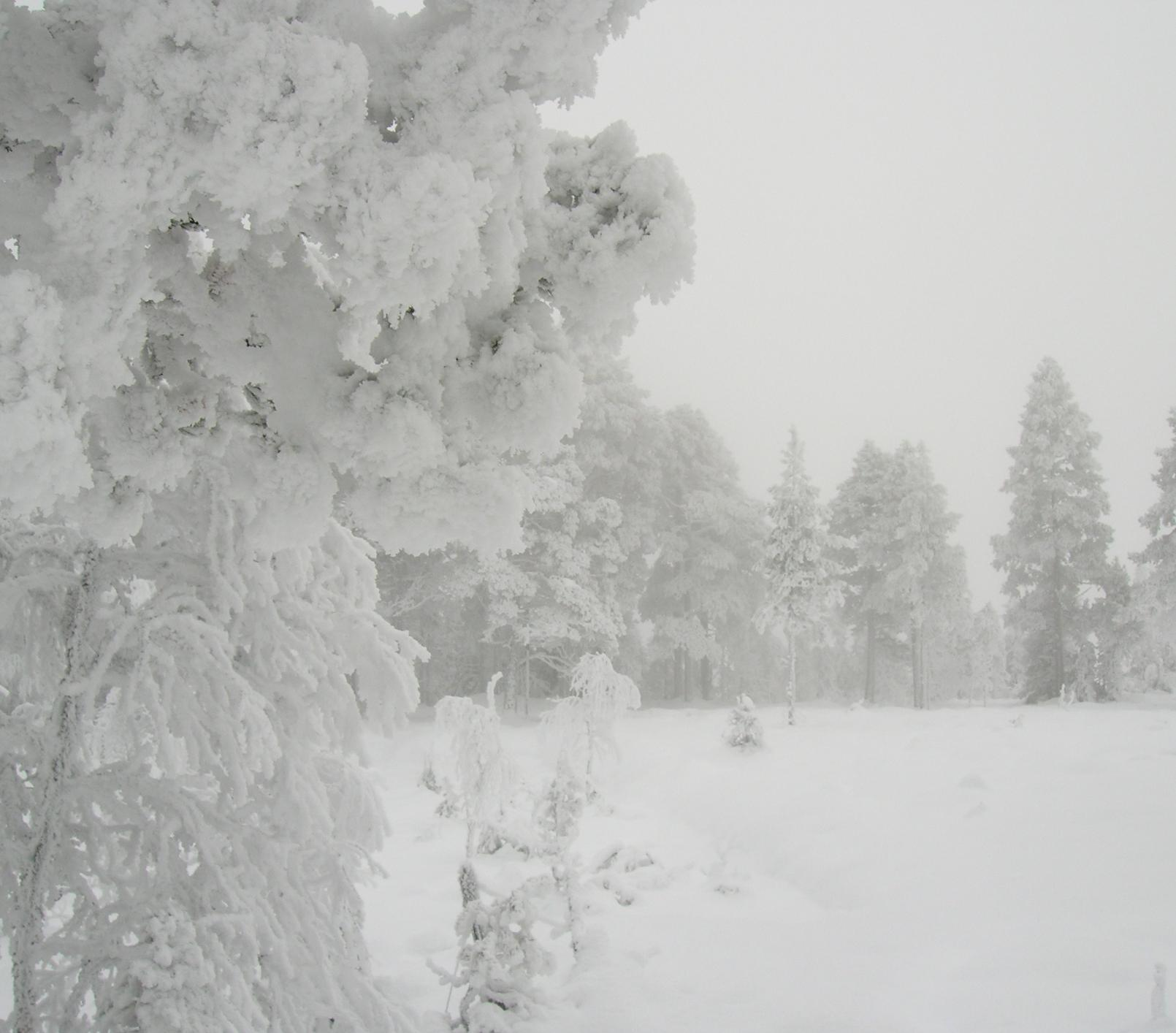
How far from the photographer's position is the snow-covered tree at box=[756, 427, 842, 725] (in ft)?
72.5

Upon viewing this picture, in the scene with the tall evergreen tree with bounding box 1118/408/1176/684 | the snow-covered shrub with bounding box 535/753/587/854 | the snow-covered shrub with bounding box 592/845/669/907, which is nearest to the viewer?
the snow-covered shrub with bounding box 592/845/669/907

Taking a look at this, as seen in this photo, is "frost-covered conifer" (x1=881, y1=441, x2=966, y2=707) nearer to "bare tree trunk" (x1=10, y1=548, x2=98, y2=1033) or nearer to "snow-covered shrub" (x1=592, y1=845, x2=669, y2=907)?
"snow-covered shrub" (x1=592, y1=845, x2=669, y2=907)

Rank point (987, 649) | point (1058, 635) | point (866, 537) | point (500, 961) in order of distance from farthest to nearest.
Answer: point (987, 649)
point (866, 537)
point (1058, 635)
point (500, 961)

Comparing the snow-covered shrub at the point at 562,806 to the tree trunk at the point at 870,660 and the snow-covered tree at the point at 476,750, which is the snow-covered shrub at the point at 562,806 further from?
the tree trunk at the point at 870,660

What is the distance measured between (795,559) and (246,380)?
21.4 meters

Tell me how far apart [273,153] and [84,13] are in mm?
850

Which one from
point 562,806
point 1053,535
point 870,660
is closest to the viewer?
point 562,806

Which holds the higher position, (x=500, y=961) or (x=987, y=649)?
(x=500, y=961)

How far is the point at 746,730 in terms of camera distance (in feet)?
52.2

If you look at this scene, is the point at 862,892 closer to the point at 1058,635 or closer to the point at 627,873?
the point at 627,873

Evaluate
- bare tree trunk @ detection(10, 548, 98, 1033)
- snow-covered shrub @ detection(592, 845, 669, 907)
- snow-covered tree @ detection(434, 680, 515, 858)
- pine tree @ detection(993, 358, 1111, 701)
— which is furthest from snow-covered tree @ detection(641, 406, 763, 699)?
bare tree trunk @ detection(10, 548, 98, 1033)

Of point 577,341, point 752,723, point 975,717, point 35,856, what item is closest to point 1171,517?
point 975,717

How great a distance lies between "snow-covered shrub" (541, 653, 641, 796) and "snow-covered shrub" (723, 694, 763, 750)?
406 centimetres


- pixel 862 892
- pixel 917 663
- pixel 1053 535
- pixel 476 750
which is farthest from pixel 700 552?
pixel 476 750
